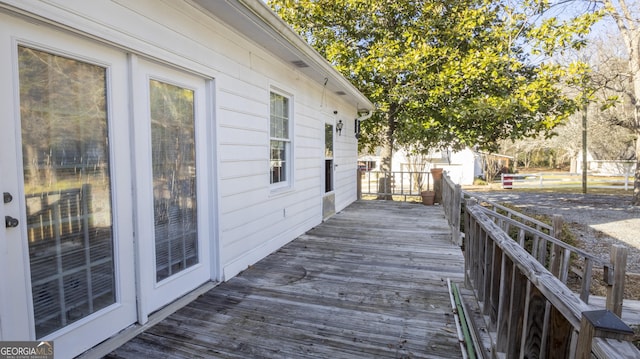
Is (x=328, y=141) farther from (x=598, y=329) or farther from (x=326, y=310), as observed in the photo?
(x=598, y=329)

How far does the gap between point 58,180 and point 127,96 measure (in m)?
0.71

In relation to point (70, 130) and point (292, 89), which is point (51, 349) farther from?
point (292, 89)

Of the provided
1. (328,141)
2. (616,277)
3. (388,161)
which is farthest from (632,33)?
(616,277)

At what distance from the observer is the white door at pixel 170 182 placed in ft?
7.93

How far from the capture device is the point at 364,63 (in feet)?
29.4

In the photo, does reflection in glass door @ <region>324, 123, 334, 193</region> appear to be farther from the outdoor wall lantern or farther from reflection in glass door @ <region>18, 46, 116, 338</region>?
reflection in glass door @ <region>18, 46, 116, 338</region>

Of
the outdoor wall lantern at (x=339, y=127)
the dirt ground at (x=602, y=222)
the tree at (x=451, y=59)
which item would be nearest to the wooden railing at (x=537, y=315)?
the dirt ground at (x=602, y=222)

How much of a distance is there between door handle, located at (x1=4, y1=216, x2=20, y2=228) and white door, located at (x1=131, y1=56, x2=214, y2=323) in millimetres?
715

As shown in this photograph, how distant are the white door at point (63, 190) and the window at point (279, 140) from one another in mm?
2314

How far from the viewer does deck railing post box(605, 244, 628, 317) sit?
2289mm

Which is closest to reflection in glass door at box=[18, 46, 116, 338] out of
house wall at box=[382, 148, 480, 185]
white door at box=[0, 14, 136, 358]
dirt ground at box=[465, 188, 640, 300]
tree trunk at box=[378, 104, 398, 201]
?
white door at box=[0, 14, 136, 358]

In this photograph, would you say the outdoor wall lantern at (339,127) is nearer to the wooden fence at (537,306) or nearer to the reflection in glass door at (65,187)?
the wooden fence at (537,306)

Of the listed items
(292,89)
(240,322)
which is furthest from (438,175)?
(240,322)

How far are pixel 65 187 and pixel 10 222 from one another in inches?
12.7
